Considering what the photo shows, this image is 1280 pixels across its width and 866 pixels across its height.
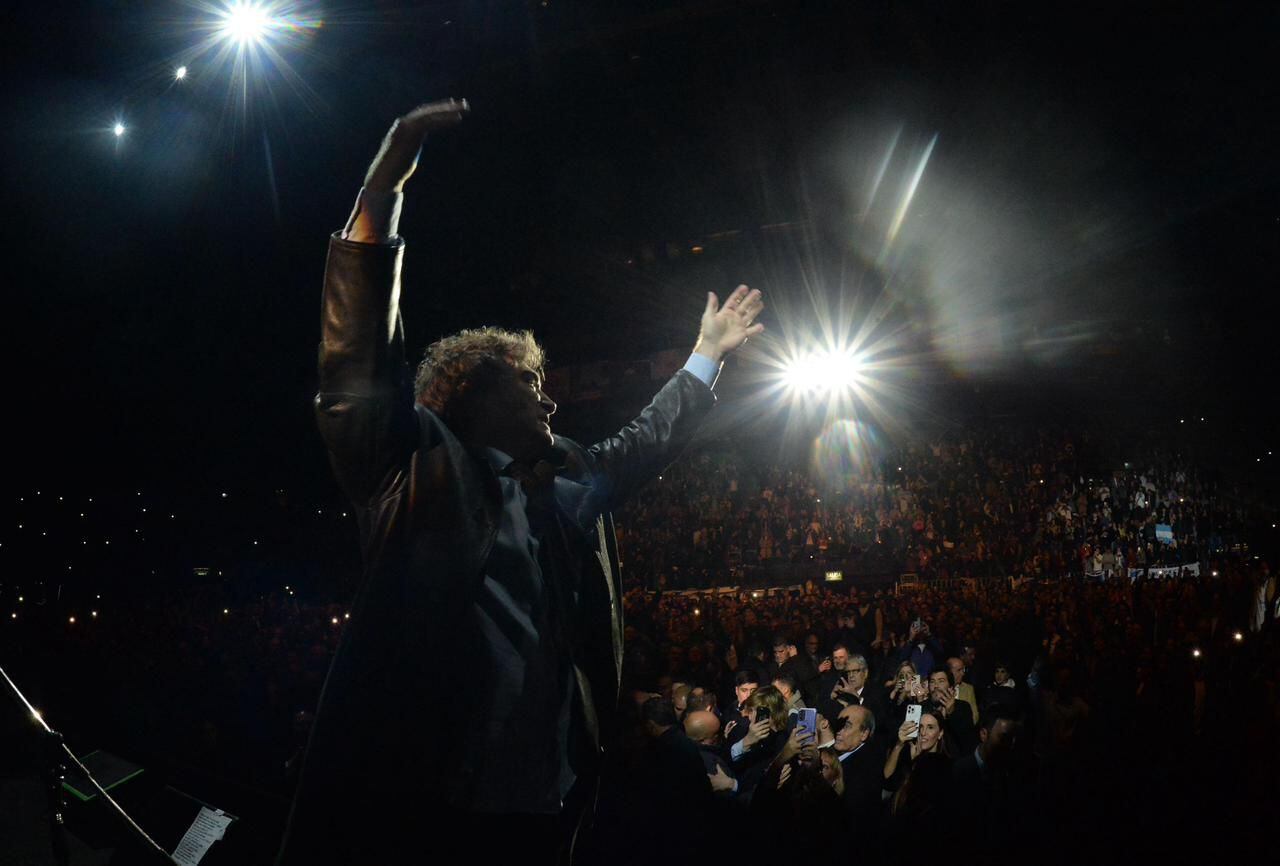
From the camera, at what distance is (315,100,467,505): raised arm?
1107mm

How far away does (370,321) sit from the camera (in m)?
1.11

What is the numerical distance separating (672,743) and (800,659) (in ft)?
11.1

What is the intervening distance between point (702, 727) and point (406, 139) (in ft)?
12.8

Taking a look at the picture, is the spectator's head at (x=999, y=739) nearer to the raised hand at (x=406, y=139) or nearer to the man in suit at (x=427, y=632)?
the man in suit at (x=427, y=632)

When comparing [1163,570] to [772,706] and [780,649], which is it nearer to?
[780,649]

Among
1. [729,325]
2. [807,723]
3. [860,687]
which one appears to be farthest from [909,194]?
[729,325]

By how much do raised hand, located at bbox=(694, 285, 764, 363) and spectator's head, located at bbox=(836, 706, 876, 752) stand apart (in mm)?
3107

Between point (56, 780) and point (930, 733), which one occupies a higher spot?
point (930, 733)

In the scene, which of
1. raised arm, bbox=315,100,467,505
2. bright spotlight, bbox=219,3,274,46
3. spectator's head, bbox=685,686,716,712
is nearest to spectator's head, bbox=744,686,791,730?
spectator's head, bbox=685,686,716,712

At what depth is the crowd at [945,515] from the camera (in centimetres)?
1095

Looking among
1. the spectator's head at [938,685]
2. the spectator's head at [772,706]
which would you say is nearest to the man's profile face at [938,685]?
the spectator's head at [938,685]

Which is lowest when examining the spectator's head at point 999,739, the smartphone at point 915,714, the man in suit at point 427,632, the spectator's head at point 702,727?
the man in suit at point 427,632

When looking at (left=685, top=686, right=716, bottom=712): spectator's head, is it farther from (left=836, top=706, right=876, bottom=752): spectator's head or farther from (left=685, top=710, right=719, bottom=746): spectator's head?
(left=836, top=706, right=876, bottom=752): spectator's head

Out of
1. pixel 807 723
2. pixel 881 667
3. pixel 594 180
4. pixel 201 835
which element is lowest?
pixel 201 835
